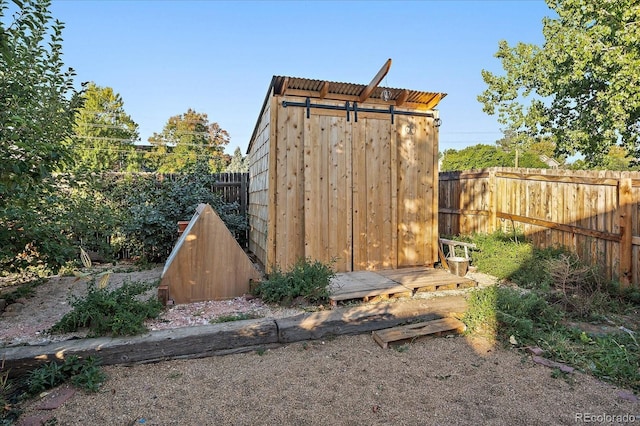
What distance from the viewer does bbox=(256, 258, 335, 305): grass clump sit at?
4.20 meters

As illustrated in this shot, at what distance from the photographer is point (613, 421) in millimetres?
2146

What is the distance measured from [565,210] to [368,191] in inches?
126

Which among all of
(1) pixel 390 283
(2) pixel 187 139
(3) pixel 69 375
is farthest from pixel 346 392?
(2) pixel 187 139

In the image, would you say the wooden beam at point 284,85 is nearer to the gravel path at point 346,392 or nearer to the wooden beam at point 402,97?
the wooden beam at point 402,97

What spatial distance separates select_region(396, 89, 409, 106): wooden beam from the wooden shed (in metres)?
0.02

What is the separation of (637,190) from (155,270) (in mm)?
7496

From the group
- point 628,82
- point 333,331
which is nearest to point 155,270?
point 333,331

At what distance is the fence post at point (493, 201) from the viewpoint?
23.8 feet

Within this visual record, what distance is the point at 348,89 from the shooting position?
17.6 feet

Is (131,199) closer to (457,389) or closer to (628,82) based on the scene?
(457,389)

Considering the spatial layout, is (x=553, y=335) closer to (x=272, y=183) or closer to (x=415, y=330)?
(x=415, y=330)

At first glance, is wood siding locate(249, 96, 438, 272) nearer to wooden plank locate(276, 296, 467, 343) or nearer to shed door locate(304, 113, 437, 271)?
shed door locate(304, 113, 437, 271)

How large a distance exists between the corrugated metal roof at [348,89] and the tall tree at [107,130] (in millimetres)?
15891

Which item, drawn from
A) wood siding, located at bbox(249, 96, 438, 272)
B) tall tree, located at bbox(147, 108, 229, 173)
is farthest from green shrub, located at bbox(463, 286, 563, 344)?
tall tree, located at bbox(147, 108, 229, 173)
